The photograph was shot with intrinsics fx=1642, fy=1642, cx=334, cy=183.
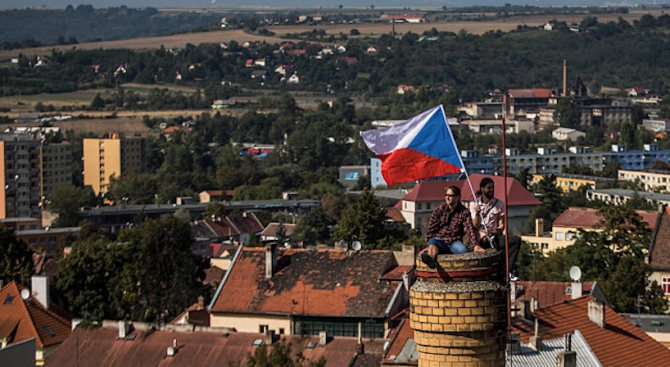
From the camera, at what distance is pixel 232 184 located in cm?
14075

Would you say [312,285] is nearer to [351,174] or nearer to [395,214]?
[395,214]

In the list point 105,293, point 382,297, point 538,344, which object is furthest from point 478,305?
point 105,293

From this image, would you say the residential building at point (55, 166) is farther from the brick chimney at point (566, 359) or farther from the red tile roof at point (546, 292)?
the brick chimney at point (566, 359)

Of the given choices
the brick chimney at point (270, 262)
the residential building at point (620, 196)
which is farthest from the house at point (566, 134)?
the brick chimney at point (270, 262)

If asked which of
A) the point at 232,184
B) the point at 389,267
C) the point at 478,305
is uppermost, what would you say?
the point at 478,305

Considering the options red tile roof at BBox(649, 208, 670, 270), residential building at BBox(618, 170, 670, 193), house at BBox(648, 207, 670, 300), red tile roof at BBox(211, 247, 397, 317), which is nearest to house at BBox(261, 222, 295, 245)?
residential building at BBox(618, 170, 670, 193)

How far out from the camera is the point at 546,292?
4066cm

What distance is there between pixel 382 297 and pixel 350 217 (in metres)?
26.1

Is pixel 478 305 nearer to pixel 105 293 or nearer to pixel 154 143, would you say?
pixel 105 293

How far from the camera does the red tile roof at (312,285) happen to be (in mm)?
42906

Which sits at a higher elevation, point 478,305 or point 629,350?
point 478,305

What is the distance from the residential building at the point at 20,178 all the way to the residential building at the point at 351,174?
26850mm

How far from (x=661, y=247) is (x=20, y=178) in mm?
86229

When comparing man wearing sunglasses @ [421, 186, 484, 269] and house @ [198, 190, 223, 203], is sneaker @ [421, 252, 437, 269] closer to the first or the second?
man wearing sunglasses @ [421, 186, 484, 269]
